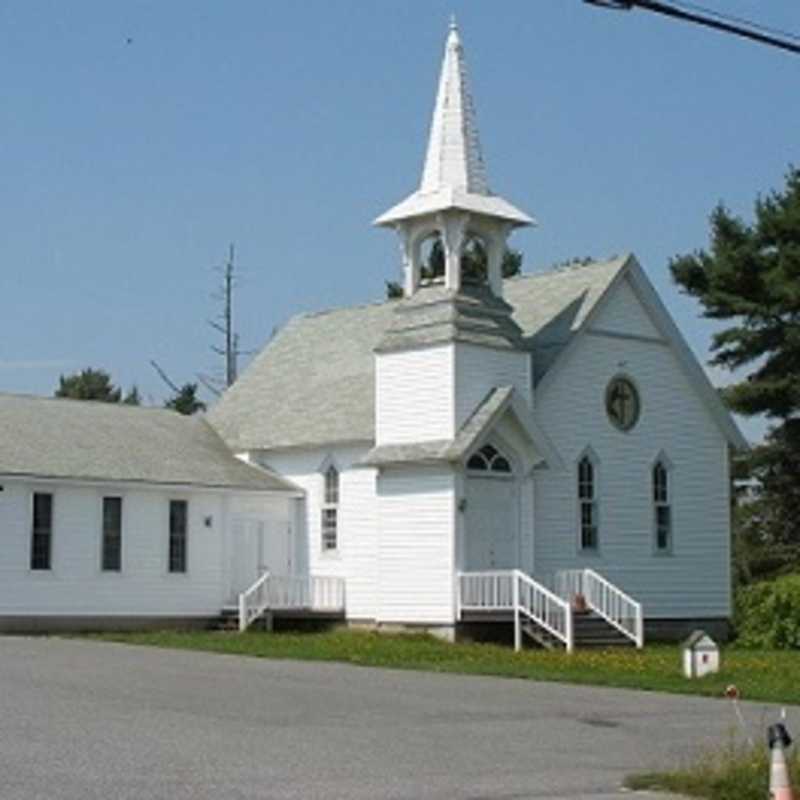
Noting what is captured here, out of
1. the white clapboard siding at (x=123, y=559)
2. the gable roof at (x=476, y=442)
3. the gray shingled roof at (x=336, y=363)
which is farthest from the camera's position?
the gray shingled roof at (x=336, y=363)

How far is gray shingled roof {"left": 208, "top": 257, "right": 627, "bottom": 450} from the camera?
1458 inches

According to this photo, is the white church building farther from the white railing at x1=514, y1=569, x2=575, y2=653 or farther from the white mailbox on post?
the white mailbox on post

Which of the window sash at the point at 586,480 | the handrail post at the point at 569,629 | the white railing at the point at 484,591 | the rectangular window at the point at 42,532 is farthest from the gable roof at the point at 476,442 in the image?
the rectangular window at the point at 42,532

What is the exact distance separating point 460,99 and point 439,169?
158 centimetres

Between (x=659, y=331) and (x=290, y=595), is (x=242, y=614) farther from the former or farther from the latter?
(x=659, y=331)

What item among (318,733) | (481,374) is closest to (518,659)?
(481,374)

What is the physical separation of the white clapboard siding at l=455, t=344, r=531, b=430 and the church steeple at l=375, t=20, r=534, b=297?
158cm

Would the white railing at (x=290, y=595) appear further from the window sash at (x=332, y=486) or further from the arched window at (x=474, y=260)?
the arched window at (x=474, y=260)

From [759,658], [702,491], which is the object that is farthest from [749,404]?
[759,658]

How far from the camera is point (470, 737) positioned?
1708cm

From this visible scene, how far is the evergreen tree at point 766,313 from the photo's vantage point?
5106 cm

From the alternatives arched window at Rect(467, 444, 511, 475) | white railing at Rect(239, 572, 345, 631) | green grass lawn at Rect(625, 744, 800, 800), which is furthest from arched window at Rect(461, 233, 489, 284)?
green grass lawn at Rect(625, 744, 800, 800)

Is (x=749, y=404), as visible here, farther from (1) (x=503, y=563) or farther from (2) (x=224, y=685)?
(2) (x=224, y=685)

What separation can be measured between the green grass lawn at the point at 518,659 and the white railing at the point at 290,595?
883mm
